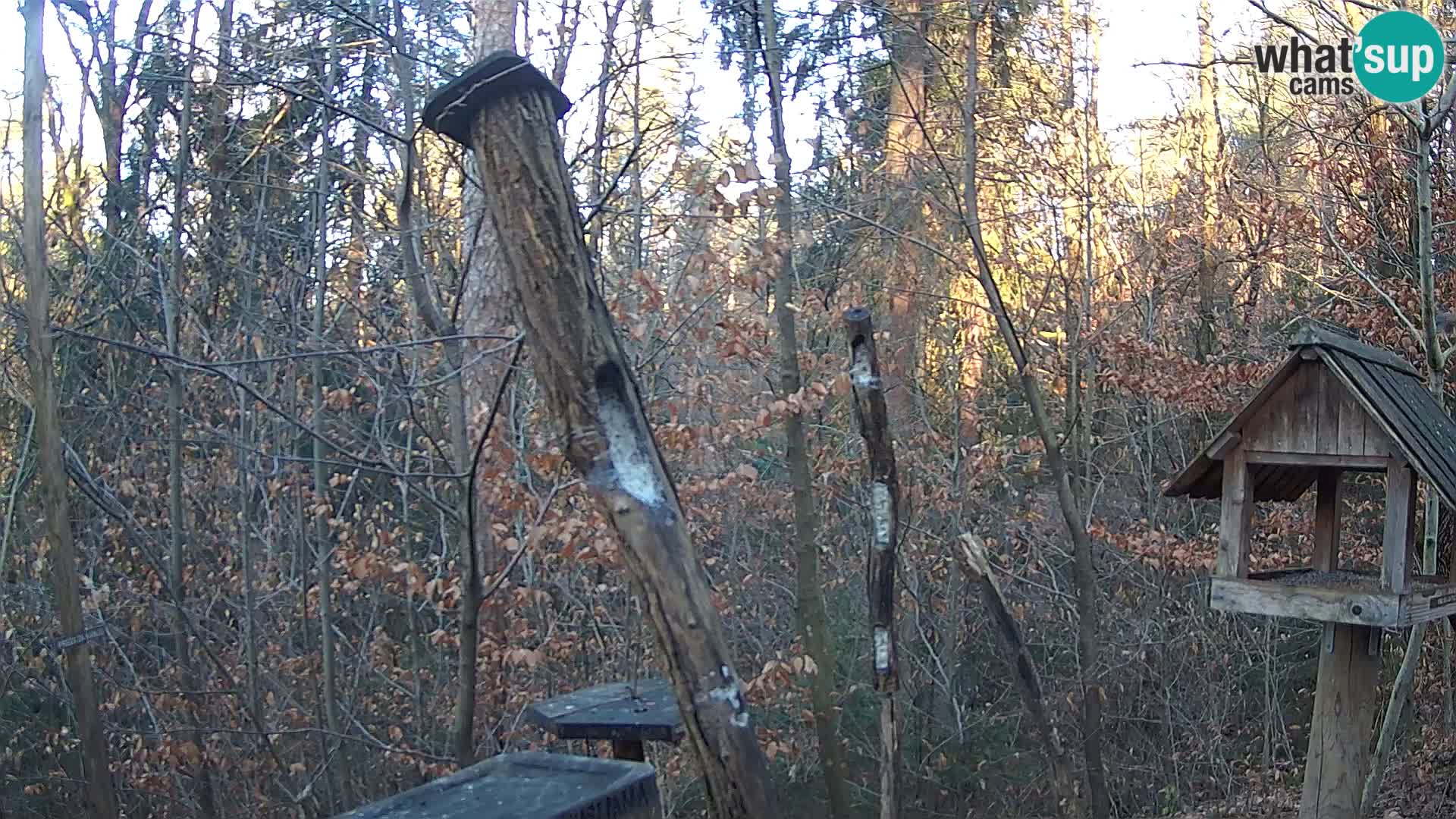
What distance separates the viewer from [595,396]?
3.18 metres

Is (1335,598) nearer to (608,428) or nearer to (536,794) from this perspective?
(608,428)

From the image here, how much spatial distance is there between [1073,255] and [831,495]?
2816 millimetres

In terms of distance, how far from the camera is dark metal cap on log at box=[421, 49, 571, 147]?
330 centimetres

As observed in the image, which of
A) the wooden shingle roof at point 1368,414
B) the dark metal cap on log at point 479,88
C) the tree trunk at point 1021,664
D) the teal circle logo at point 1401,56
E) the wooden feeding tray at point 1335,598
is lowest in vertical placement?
the tree trunk at point 1021,664

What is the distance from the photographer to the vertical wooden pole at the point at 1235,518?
4504 millimetres

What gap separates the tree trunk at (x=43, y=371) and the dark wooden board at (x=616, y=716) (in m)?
3.47

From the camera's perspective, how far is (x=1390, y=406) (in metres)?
4.12

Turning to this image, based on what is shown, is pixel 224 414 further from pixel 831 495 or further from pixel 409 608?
pixel 831 495

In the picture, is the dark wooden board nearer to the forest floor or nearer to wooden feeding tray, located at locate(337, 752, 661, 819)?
wooden feeding tray, located at locate(337, 752, 661, 819)

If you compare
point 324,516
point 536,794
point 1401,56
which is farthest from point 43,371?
point 1401,56

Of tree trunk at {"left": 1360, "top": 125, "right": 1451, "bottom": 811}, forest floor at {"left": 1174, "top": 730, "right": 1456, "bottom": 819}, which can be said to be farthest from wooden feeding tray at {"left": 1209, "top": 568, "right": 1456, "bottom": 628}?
forest floor at {"left": 1174, "top": 730, "right": 1456, "bottom": 819}

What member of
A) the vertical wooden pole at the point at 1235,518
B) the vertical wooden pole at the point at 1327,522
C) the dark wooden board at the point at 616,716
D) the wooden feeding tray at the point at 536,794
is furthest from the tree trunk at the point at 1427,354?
the wooden feeding tray at the point at 536,794

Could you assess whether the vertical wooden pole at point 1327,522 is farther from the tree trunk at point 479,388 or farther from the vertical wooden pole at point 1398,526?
the tree trunk at point 479,388

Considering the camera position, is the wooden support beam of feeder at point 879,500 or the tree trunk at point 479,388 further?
the wooden support beam of feeder at point 879,500
